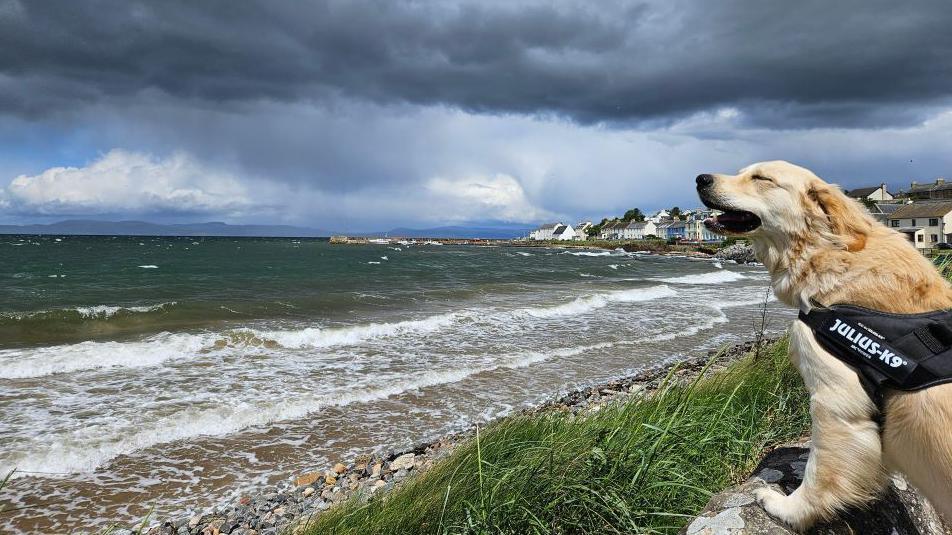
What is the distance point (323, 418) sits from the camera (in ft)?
27.4

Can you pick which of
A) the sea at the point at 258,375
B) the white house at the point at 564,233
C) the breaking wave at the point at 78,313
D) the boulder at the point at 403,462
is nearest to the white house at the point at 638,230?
the white house at the point at 564,233

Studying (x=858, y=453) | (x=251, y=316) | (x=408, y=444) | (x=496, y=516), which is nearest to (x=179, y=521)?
(x=408, y=444)

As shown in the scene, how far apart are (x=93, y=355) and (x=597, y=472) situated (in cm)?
1332

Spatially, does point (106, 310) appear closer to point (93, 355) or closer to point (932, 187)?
point (93, 355)

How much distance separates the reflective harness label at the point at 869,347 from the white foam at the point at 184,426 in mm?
7875

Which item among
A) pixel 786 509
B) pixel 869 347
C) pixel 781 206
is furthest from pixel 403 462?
pixel 869 347

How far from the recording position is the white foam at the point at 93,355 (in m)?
11.1

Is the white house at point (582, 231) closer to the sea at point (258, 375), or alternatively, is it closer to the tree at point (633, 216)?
the tree at point (633, 216)

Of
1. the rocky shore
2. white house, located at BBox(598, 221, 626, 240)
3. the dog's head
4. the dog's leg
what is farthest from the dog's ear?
white house, located at BBox(598, 221, 626, 240)

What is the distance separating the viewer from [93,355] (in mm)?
12047

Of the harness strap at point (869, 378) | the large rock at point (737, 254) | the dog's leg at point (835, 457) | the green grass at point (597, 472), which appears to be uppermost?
the harness strap at point (869, 378)

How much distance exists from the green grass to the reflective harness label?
1.12 m

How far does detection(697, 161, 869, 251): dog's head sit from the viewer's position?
103 inches

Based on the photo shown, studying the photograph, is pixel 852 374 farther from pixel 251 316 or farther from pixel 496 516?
pixel 251 316
